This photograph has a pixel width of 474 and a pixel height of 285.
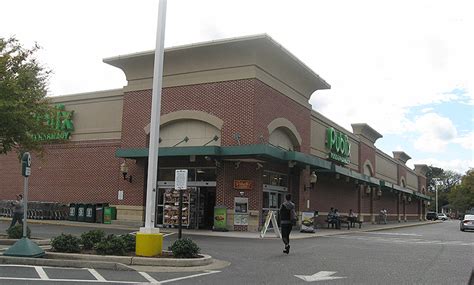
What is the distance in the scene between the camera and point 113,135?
29734 mm

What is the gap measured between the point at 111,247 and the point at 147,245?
88 cm

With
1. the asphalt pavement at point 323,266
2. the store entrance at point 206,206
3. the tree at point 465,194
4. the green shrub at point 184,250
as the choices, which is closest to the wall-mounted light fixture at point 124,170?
the store entrance at point 206,206

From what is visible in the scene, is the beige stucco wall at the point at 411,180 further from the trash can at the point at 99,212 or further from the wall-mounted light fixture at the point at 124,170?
the trash can at the point at 99,212

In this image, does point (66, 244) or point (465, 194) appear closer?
point (66, 244)

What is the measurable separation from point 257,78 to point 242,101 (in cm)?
136

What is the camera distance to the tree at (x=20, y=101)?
16656mm

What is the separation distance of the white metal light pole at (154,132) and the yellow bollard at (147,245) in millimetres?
244

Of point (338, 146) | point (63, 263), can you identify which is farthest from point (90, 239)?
point (338, 146)

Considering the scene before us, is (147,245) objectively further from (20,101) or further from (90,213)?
(90,213)

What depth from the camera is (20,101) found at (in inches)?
648

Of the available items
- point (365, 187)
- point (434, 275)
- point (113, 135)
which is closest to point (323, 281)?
point (434, 275)

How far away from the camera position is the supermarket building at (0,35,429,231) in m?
24.8

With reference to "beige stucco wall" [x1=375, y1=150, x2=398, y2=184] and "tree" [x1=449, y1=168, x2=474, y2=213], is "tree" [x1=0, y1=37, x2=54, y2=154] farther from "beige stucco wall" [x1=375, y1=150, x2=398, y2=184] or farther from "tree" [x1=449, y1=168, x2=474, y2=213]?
"tree" [x1=449, y1=168, x2=474, y2=213]

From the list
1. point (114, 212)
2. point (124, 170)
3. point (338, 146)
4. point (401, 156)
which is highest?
point (401, 156)
